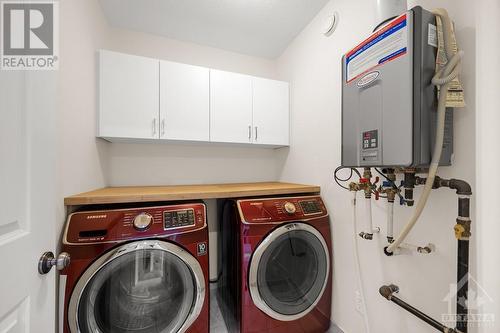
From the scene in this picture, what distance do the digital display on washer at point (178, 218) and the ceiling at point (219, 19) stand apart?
5.17 ft

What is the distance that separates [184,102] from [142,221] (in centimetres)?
102

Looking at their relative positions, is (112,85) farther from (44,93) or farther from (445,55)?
(445,55)

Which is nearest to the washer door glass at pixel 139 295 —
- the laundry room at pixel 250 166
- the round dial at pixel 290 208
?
the laundry room at pixel 250 166

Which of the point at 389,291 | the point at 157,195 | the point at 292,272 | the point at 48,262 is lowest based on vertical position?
the point at 292,272

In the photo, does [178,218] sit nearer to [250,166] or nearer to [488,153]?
[250,166]

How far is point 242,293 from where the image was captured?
127 centimetres

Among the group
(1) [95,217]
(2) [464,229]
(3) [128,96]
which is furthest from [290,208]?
(3) [128,96]

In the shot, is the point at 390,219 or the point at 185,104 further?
the point at 185,104

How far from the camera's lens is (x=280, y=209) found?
1395 millimetres

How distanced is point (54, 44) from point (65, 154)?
527 mm

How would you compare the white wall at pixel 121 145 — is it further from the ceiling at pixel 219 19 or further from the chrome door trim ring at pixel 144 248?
the chrome door trim ring at pixel 144 248

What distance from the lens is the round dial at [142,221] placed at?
1.10 m

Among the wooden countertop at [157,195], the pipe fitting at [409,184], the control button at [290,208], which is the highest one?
the pipe fitting at [409,184]

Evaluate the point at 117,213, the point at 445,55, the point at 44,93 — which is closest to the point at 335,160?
the point at 445,55
